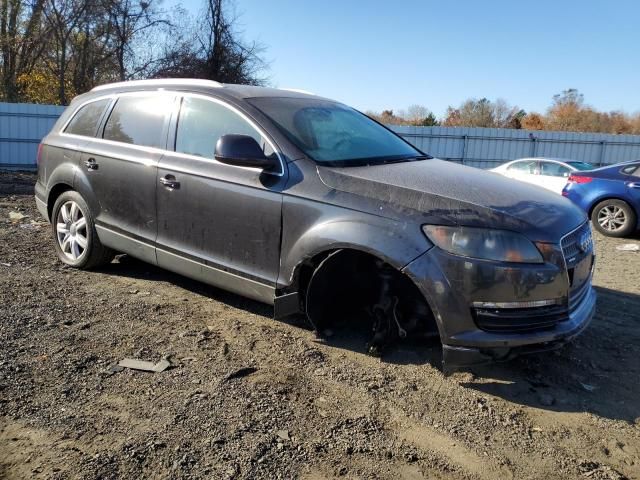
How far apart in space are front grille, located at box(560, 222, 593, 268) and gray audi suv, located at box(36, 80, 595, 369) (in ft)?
0.05

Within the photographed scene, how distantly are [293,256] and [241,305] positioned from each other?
1.20 meters

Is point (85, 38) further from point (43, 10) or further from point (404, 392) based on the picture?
point (404, 392)

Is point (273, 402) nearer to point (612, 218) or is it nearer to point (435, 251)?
point (435, 251)

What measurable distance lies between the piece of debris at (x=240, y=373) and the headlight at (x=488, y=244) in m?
1.40

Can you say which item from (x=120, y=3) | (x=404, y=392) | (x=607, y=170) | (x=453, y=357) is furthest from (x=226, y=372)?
(x=120, y=3)

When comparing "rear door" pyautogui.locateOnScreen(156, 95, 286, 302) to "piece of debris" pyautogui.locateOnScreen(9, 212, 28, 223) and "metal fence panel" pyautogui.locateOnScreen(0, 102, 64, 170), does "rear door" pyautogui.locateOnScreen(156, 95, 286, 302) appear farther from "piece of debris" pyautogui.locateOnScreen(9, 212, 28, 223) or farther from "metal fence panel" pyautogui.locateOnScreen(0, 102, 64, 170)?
"metal fence panel" pyautogui.locateOnScreen(0, 102, 64, 170)

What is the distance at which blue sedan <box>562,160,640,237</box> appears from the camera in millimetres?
9094

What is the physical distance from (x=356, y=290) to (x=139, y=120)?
2.46 m

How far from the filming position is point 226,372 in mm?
3309

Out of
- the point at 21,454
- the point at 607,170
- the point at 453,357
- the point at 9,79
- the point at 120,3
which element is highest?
the point at 120,3

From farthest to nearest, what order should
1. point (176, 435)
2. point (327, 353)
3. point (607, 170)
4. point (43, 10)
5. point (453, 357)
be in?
point (43, 10) < point (607, 170) < point (327, 353) < point (453, 357) < point (176, 435)

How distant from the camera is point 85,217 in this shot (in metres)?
4.99

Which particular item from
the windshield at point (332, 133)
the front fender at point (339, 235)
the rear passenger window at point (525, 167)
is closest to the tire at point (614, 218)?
the rear passenger window at point (525, 167)

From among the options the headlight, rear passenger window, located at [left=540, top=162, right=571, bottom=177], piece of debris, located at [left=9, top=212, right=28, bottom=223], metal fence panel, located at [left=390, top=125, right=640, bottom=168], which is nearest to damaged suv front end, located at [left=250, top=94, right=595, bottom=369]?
the headlight
